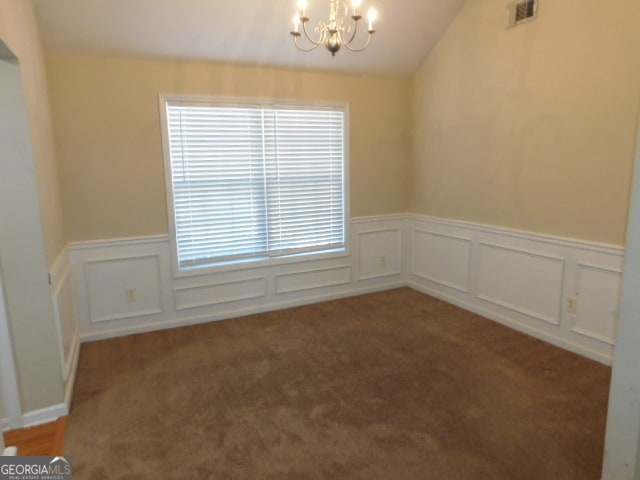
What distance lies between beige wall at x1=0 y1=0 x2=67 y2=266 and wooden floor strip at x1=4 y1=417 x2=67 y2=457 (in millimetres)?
963

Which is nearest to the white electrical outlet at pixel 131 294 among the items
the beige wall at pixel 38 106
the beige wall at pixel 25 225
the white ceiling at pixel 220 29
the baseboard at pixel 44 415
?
the beige wall at pixel 38 106

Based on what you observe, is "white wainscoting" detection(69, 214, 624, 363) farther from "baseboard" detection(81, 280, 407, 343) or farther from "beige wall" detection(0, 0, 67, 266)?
"beige wall" detection(0, 0, 67, 266)

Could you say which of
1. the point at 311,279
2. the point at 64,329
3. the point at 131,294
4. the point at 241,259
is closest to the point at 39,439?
the point at 64,329

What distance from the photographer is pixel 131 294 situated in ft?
12.4

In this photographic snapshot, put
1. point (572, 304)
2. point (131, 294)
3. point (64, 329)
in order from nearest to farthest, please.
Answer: point (64, 329) < point (572, 304) < point (131, 294)

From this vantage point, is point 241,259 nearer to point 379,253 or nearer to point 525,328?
point 379,253

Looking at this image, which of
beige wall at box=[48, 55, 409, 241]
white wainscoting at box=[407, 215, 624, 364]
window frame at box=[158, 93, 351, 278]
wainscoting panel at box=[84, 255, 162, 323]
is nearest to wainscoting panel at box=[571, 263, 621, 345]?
white wainscoting at box=[407, 215, 624, 364]

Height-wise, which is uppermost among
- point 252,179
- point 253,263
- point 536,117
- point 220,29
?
point 220,29

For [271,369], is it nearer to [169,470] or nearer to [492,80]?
[169,470]

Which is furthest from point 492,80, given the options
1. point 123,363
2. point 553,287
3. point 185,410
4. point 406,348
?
point 123,363

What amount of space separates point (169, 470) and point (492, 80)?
149 inches

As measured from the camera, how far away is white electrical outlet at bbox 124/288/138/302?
148 inches

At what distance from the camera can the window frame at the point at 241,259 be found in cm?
371

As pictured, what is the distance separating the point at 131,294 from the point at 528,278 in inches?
136
